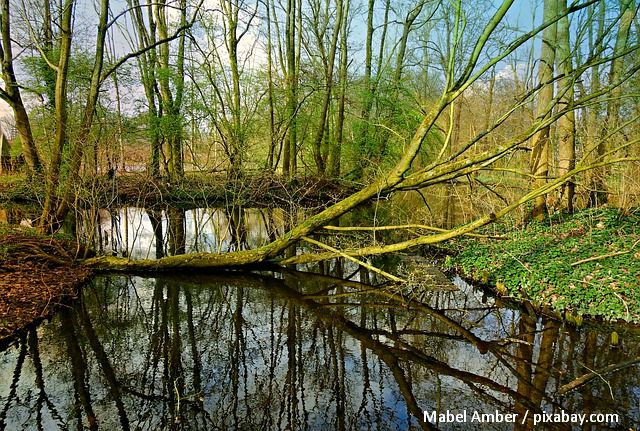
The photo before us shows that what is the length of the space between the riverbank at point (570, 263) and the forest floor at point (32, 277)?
778 centimetres

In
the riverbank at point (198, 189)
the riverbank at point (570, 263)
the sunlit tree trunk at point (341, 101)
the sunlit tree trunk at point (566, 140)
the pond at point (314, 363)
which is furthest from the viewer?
the sunlit tree trunk at point (341, 101)

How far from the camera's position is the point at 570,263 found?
7250mm

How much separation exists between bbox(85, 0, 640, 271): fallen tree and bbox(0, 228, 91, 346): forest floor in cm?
64

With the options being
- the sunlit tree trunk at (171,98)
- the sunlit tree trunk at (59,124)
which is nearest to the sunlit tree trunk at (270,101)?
the sunlit tree trunk at (171,98)

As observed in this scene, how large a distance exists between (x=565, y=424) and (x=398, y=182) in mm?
4331

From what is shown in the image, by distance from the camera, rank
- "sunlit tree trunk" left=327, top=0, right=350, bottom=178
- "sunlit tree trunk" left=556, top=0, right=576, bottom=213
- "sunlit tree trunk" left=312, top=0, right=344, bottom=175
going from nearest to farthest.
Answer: "sunlit tree trunk" left=556, top=0, right=576, bottom=213 → "sunlit tree trunk" left=312, top=0, right=344, bottom=175 → "sunlit tree trunk" left=327, top=0, right=350, bottom=178

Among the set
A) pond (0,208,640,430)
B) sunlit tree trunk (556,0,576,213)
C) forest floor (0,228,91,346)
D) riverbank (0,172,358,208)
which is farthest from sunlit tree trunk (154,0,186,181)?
sunlit tree trunk (556,0,576,213)

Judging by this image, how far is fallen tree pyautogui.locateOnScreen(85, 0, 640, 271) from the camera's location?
6.12 meters

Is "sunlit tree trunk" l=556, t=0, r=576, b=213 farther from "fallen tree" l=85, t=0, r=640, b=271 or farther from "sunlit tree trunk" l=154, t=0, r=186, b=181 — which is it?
"sunlit tree trunk" l=154, t=0, r=186, b=181

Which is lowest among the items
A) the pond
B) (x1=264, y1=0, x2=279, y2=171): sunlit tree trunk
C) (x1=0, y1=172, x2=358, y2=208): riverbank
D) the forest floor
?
the pond

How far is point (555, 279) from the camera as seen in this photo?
7.06 metres

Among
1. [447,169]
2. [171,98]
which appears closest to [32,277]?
[447,169]

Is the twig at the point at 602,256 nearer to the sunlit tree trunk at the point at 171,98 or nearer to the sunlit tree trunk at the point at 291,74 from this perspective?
the sunlit tree trunk at the point at 291,74

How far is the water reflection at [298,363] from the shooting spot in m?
4.17
